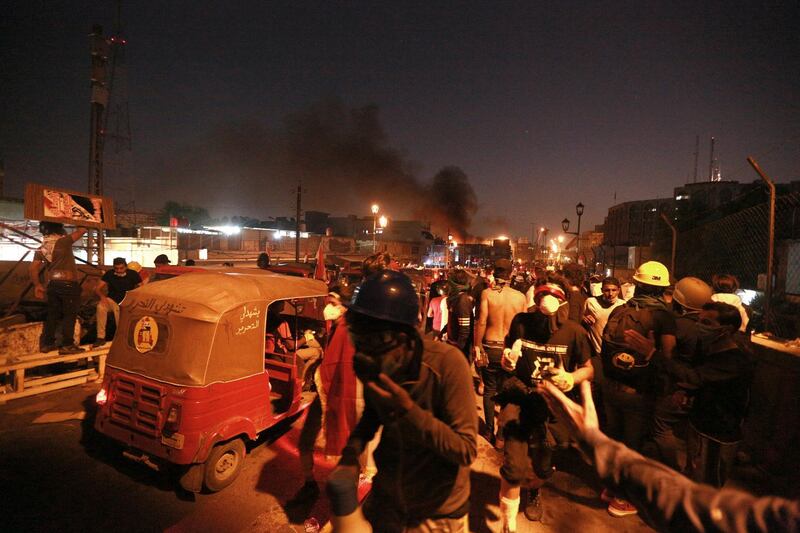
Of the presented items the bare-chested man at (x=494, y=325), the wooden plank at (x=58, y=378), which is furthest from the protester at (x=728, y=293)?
the wooden plank at (x=58, y=378)

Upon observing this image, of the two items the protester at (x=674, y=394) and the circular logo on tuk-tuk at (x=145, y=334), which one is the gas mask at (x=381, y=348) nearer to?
the protester at (x=674, y=394)

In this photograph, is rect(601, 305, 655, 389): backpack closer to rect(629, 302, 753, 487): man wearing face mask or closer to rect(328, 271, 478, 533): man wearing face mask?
rect(629, 302, 753, 487): man wearing face mask

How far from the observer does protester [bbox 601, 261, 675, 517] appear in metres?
3.48

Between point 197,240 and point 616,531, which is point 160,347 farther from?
point 197,240

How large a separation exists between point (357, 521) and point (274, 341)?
5218 millimetres

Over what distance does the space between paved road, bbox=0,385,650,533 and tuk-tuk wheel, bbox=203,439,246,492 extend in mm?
107

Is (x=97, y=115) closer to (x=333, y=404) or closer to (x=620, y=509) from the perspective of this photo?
(x=333, y=404)

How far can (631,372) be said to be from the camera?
137 inches

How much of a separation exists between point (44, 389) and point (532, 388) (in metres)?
7.51

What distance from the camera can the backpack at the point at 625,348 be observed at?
348cm

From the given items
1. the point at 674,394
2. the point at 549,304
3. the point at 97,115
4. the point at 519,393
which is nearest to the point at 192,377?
the point at 519,393

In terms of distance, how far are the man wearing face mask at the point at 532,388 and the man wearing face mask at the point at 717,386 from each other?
0.63 meters

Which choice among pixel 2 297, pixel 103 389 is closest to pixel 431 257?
pixel 2 297

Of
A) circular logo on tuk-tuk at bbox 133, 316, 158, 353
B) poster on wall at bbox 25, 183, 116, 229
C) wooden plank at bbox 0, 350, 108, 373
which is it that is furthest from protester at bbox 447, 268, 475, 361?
poster on wall at bbox 25, 183, 116, 229
